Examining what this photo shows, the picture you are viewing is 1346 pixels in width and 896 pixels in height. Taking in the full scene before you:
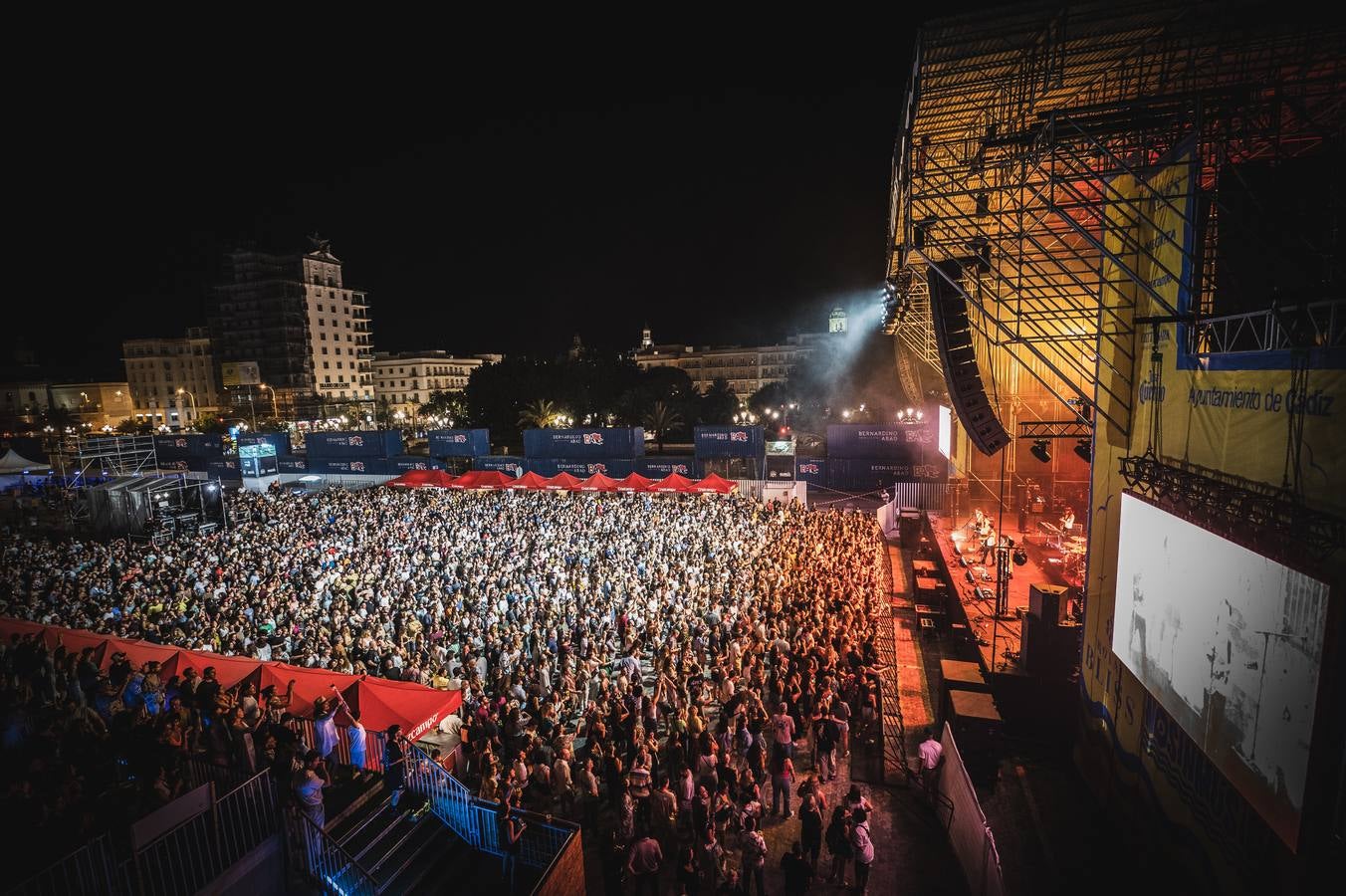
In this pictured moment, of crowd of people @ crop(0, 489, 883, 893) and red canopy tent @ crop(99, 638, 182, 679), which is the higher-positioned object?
red canopy tent @ crop(99, 638, 182, 679)

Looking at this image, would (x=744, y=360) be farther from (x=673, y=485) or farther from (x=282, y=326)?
(x=673, y=485)

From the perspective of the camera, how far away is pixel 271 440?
35.0 metres

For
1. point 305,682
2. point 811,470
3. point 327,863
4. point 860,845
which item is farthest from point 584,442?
point 860,845

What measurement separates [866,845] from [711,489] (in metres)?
16.4

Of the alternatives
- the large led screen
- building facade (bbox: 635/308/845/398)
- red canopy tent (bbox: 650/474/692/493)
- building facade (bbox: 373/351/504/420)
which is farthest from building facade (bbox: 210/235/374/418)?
the large led screen

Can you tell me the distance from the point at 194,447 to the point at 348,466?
11.0 meters

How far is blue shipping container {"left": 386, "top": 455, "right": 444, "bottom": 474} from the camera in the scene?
1287 inches

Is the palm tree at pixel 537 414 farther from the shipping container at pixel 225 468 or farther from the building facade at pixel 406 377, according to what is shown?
the building facade at pixel 406 377

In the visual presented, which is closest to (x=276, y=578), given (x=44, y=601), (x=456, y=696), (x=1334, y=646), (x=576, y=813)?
(x=44, y=601)

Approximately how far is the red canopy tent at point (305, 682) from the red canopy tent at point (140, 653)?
2.15 metres

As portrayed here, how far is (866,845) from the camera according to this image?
5.76 metres

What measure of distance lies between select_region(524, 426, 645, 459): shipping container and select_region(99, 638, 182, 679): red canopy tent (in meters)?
21.8

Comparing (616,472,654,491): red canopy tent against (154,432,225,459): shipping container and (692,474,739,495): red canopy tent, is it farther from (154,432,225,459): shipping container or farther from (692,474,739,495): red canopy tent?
(154,432,225,459): shipping container

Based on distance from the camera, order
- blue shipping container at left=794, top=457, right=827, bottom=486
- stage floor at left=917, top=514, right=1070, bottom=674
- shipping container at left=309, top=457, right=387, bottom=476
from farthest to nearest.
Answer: shipping container at left=309, top=457, right=387, bottom=476 → blue shipping container at left=794, top=457, right=827, bottom=486 → stage floor at left=917, top=514, right=1070, bottom=674
